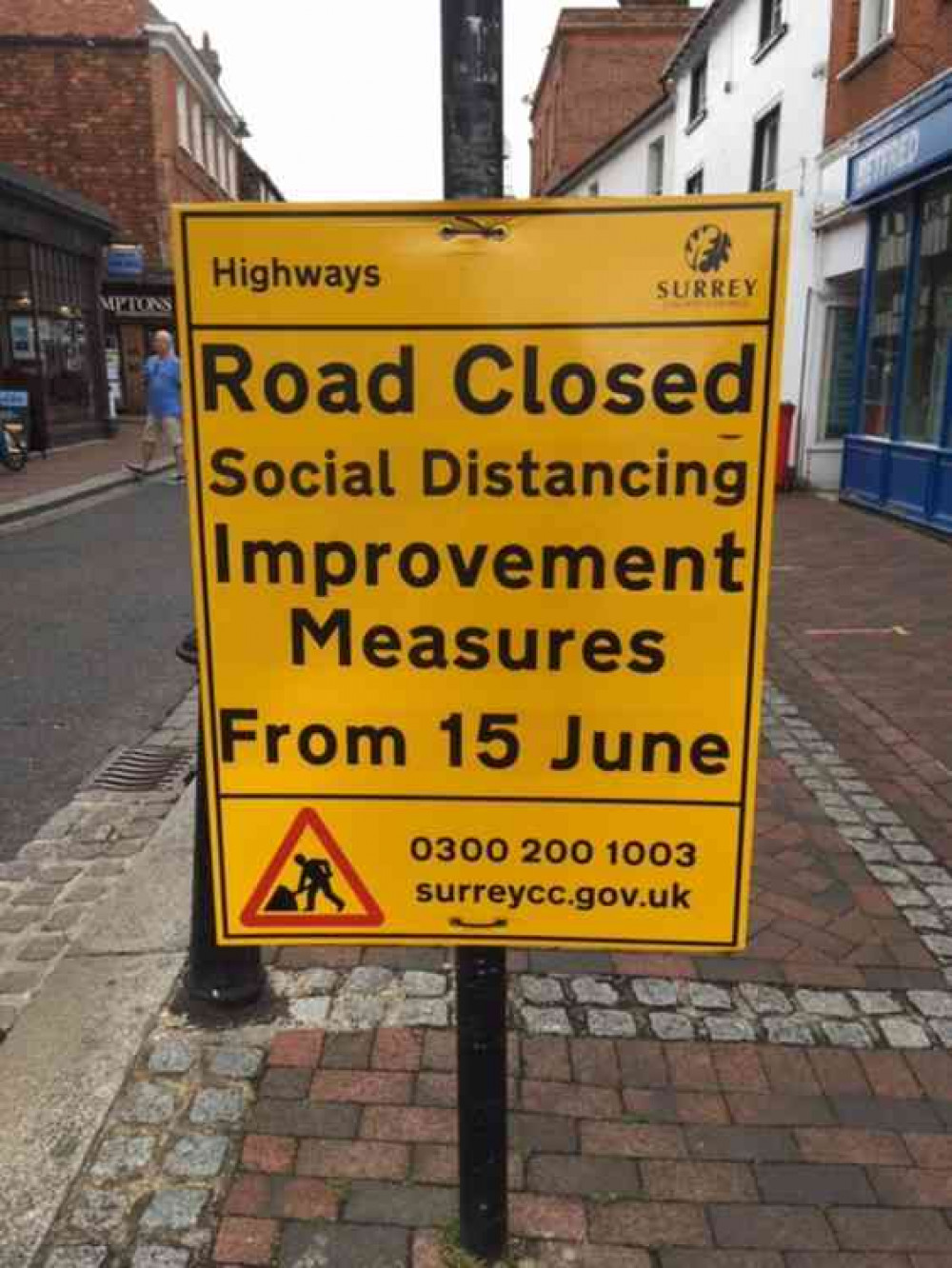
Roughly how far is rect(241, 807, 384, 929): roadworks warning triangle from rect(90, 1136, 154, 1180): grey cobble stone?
807 millimetres

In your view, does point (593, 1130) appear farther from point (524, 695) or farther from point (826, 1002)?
point (524, 695)

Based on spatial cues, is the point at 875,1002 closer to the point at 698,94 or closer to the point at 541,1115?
the point at 541,1115

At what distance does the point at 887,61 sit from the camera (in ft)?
39.6

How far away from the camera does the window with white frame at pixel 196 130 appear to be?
2980 centimetres

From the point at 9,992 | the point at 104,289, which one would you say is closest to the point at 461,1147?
the point at 9,992

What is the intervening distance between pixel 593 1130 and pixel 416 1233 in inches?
19.1

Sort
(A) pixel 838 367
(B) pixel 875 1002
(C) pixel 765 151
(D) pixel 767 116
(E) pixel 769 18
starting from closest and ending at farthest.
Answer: (B) pixel 875 1002 < (A) pixel 838 367 < (E) pixel 769 18 < (D) pixel 767 116 < (C) pixel 765 151

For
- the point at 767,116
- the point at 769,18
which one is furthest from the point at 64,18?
the point at 767,116

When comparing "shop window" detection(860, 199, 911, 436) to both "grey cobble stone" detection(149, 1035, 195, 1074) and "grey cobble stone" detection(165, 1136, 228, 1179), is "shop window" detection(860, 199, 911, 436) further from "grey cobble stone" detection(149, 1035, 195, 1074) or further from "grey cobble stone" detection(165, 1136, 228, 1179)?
"grey cobble stone" detection(165, 1136, 228, 1179)

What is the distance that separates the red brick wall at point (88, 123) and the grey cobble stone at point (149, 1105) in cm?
2747

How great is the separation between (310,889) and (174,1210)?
857 millimetres

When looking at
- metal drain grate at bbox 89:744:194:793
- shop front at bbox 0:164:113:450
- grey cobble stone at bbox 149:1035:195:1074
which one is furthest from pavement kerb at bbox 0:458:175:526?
grey cobble stone at bbox 149:1035:195:1074

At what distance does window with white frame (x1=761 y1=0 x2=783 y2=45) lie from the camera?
15.9m

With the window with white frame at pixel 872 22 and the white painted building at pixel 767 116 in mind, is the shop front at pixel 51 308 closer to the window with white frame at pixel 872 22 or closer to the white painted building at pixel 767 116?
the white painted building at pixel 767 116
